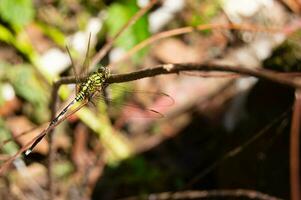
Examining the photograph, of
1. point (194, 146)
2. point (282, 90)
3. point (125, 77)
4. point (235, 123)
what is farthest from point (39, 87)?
point (125, 77)

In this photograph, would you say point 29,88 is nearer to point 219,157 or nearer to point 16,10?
point 16,10

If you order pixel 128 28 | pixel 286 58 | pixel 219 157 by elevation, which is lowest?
pixel 219 157

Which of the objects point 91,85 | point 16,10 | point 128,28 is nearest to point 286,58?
point 128,28

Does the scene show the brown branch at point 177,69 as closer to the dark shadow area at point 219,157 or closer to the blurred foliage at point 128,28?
the dark shadow area at point 219,157

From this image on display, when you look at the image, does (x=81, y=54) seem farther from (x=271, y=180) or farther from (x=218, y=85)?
(x=271, y=180)

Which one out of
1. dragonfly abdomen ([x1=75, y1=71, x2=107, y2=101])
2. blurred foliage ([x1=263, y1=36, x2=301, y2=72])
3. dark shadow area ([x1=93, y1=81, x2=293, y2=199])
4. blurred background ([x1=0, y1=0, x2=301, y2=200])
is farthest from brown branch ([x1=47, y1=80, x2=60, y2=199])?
blurred foliage ([x1=263, y1=36, x2=301, y2=72])

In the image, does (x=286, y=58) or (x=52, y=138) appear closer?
(x=52, y=138)

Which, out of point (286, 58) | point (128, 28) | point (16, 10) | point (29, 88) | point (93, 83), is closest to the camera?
point (93, 83)

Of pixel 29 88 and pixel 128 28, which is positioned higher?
pixel 128 28
